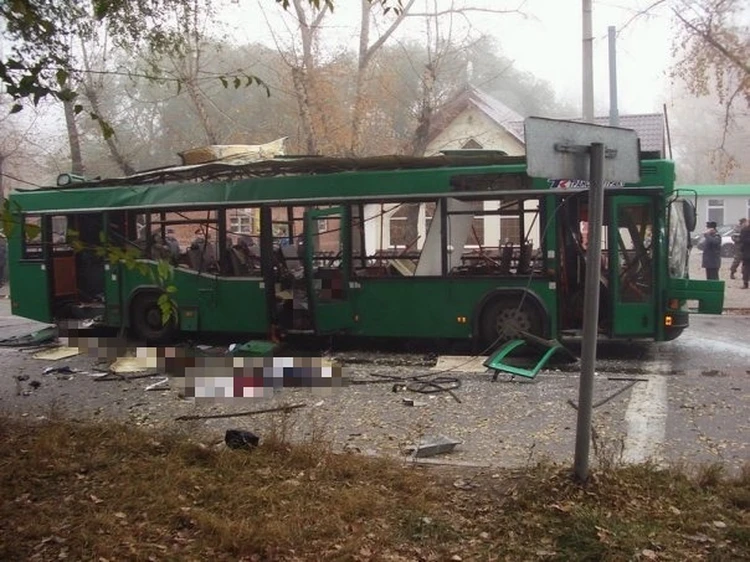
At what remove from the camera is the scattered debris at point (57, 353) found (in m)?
10.3

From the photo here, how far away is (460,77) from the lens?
26.9m

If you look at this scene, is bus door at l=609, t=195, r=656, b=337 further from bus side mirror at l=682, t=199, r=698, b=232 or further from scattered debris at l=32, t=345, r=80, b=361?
scattered debris at l=32, t=345, r=80, b=361

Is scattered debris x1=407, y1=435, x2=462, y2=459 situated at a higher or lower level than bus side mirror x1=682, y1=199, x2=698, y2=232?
lower

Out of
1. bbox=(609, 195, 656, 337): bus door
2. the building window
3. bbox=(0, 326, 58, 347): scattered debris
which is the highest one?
the building window

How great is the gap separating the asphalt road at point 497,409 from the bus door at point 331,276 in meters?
1.03

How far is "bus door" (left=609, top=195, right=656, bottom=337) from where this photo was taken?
921 cm

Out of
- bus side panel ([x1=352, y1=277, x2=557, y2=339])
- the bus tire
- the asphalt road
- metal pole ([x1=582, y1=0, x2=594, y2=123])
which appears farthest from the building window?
the bus tire

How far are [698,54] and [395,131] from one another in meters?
14.9

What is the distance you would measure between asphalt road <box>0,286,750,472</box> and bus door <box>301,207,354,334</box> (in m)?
1.03

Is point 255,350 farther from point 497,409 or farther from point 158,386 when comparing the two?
point 497,409

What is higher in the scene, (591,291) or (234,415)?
(591,291)

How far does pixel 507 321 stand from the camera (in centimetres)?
971

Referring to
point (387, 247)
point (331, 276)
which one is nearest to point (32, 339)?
point (331, 276)

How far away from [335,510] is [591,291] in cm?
199
